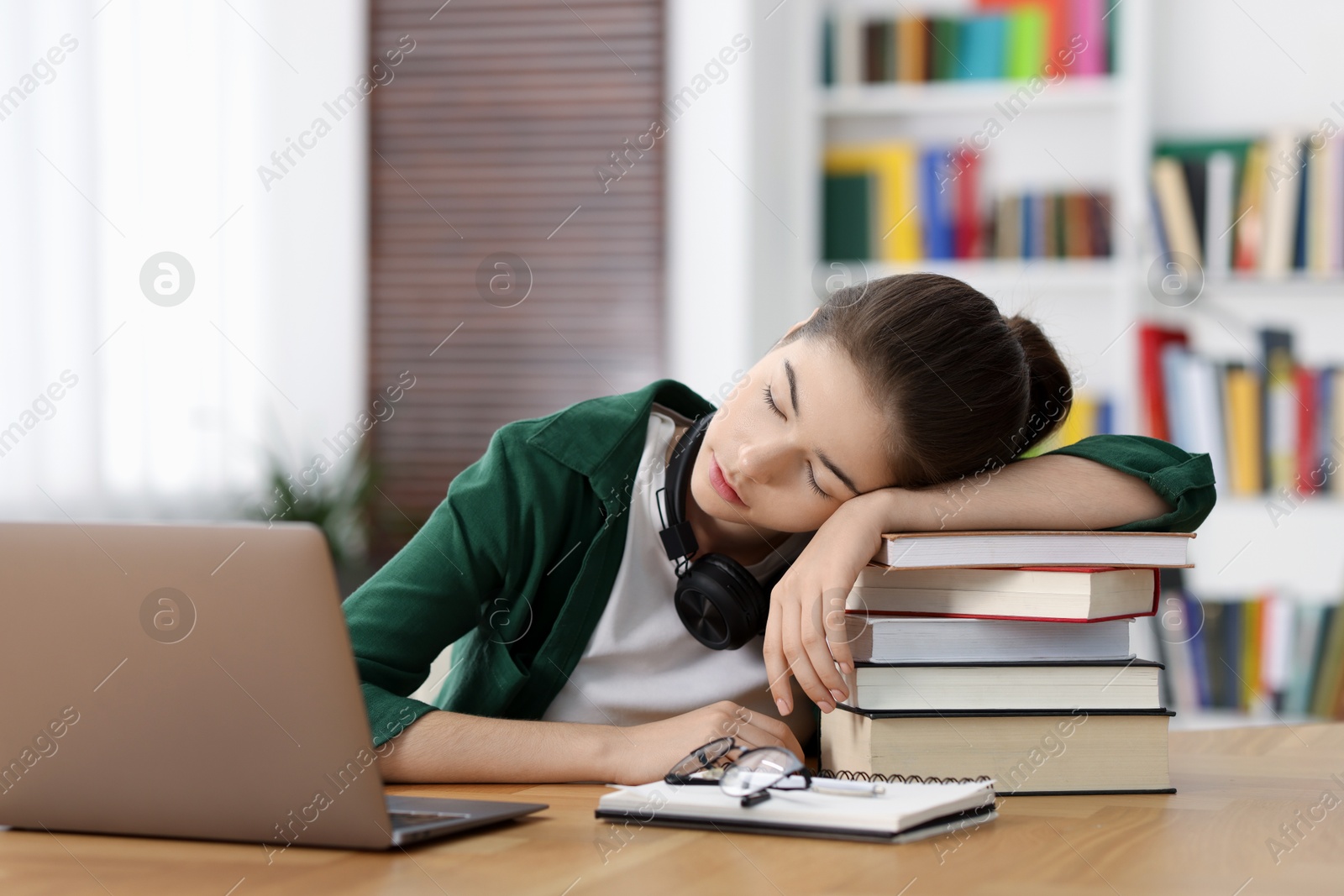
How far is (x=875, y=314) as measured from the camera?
1.14 meters

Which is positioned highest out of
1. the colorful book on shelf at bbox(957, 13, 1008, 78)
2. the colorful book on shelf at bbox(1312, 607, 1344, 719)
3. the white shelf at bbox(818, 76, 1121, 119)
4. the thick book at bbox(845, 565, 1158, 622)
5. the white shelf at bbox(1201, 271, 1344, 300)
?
the colorful book on shelf at bbox(957, 13, 1008, 78)

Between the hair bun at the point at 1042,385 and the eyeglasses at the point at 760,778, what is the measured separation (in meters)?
0.48

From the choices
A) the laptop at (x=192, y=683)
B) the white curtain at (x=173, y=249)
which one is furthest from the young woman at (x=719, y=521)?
the white curtain at (x=173, y=249)

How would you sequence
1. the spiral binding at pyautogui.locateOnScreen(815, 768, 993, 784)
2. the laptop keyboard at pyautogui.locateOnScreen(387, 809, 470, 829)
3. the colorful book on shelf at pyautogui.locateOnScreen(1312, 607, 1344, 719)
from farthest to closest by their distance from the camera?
the colorful book on shelf at pyautogui.locateOnScreen(1312, 607, 1344, 719) < the spiral binding at pyautogui.locateOnScreen(815, 768, 993, 784) < the laptop keyboard at pyautogui.locateOnScreen(387, 809, 470, 829)

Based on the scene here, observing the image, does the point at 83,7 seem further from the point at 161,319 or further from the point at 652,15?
the point at 652,15

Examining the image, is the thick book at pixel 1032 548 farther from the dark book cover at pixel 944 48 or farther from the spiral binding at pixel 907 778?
the dark book cover at pixel 944 48

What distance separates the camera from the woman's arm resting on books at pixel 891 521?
1.01 metres

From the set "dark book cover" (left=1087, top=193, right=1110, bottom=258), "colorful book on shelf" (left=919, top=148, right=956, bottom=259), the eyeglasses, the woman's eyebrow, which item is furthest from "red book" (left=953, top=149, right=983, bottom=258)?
the eyeglasses

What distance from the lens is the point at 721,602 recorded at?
1.15 metres

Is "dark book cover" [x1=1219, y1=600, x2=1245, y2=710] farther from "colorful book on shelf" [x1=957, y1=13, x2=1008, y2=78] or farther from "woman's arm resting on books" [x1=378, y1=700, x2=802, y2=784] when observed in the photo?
"woman's arm resting on books" [x1=378, y1=700, x2=802, y2=784]

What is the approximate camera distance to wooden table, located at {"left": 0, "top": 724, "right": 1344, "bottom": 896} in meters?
0.71

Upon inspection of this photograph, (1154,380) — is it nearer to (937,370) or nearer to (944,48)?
(944,48)

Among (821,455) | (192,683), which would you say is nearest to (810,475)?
(821,455)

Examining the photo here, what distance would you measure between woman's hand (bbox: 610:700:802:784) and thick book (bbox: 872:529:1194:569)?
176 millimetres
